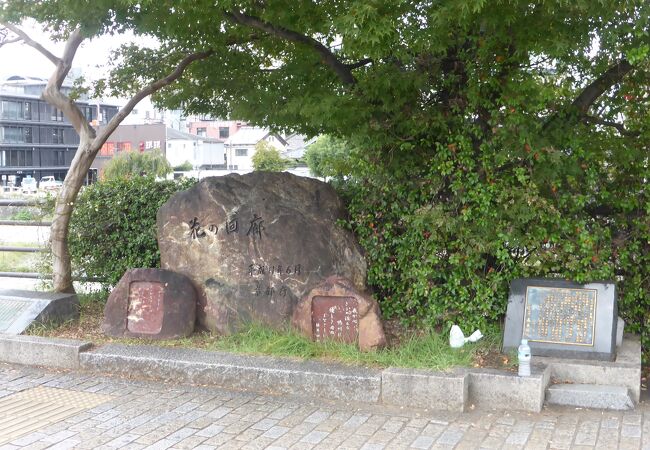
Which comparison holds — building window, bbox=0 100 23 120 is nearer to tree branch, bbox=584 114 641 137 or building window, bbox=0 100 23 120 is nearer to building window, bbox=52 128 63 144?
building window, bbox=52 128 63 144

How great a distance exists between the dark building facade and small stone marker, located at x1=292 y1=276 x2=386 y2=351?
145ft

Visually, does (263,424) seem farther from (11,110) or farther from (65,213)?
(11,110)

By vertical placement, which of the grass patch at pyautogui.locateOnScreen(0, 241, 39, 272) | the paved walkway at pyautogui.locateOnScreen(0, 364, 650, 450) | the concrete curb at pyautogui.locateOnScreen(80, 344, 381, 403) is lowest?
the paved walkway at pyautogui.locateOnScreen(0, 364, 650, 450)

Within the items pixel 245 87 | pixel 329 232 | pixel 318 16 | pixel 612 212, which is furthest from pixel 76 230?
pixel 612 212

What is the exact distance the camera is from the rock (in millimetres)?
7391

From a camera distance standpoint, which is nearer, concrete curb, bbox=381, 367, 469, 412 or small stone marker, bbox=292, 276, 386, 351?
concrete curb, bbox=381, 367, 469, 412

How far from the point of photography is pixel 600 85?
7012mm

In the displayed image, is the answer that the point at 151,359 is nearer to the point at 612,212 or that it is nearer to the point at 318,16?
the point at 318,16

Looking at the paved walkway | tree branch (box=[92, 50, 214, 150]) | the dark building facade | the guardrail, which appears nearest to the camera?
the paved walkway

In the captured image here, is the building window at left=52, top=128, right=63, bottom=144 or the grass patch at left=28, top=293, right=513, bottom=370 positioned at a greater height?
the building window at left=52, top=128, right=63, bottom=144

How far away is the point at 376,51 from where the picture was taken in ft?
19.2

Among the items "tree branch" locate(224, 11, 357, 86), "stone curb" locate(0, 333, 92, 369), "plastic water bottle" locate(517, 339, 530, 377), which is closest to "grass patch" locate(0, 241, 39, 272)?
"stone curb" locate(0, 333, 92, 369)

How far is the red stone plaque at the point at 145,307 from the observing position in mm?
7461

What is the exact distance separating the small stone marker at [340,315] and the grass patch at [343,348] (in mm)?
108
